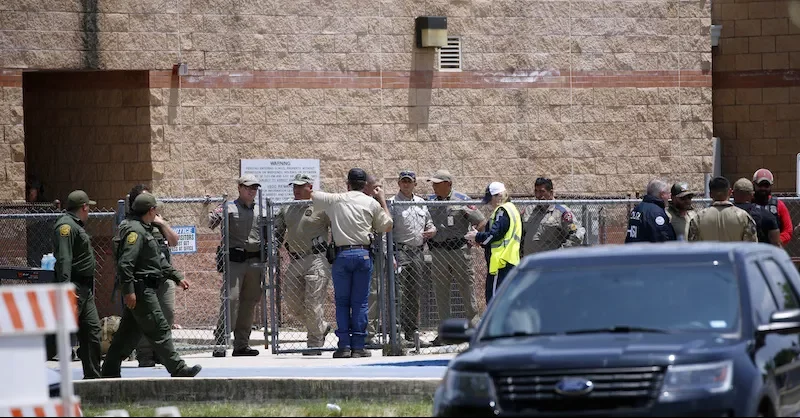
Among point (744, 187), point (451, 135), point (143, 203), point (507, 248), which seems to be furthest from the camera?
point (451, 135)

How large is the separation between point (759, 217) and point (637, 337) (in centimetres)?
689

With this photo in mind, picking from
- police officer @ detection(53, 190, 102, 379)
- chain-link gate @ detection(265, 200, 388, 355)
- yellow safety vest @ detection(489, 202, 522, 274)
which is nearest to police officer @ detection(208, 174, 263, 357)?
chain-link gate @ detection(265, 200, 388, 355)

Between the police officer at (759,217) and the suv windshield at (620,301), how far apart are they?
612 cm

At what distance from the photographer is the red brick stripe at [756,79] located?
23906 millimetres

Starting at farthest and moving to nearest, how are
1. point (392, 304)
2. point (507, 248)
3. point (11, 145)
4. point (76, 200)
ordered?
1. point (11, 145)
2. point (392, 304)
3. point (507, 248)
4. point (76, 200)

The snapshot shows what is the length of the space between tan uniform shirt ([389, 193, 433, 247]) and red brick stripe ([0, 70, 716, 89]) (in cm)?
473

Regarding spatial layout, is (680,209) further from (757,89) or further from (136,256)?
(757,89)

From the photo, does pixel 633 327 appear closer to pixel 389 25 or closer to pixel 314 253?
pixel 314 253

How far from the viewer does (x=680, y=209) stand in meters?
15.6

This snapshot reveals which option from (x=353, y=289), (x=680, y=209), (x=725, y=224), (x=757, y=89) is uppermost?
Result: (x=757, y=89)

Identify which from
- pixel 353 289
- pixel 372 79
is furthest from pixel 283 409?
pixel 372 79

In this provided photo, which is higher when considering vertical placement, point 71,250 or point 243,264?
point 71,250

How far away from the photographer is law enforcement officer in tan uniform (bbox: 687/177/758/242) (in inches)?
541

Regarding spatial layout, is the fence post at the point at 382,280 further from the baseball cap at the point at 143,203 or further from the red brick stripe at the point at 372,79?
the red brick stripe at the point at 372,79
